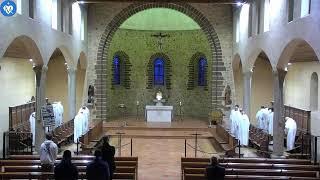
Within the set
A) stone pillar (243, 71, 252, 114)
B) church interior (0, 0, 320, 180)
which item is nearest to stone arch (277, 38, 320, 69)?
church interior (0, 0, 320, 180)

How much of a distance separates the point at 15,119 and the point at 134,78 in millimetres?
13571

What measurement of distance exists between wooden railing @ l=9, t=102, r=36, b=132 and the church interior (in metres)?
0.08

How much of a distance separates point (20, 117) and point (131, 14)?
9995 millimetres

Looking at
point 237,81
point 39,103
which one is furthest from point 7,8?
point 237,81

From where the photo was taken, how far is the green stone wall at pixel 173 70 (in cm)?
3416

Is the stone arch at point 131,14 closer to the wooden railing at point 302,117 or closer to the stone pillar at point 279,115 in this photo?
the wooden railing at point 302,117

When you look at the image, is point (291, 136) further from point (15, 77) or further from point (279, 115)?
point (15, 77)

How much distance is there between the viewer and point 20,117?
23203mm

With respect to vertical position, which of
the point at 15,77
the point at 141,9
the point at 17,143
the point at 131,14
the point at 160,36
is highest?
the point at 141,9

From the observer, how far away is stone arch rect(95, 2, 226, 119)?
97.2ft

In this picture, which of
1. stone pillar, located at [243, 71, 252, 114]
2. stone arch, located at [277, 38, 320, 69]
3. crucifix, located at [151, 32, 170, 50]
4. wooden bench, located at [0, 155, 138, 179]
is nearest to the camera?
wooden bench, located at [0, 155, 138, 179]

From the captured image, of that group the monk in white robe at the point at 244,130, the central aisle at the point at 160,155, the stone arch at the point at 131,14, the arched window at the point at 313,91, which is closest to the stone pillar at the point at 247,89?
the central aisle at the point at 160,155

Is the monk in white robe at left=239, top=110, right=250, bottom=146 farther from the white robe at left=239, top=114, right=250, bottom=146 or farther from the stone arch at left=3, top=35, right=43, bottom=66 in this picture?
the stone arch at left=3, top=35, right=43, bottom=66

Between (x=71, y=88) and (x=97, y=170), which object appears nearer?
(x=97, y=170)
